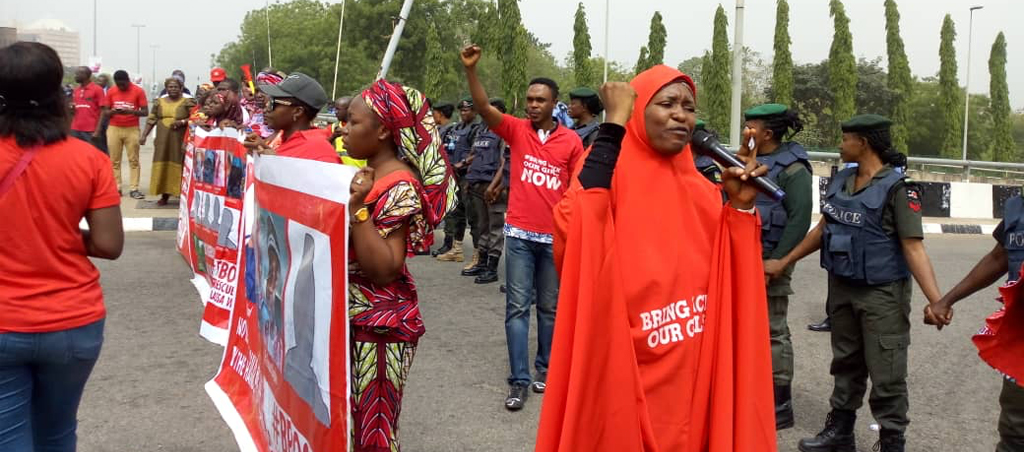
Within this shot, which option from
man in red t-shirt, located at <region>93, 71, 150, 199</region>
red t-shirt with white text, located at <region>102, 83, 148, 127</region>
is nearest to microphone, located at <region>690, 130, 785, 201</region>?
man in red t-shirt, located at <region>93, 71, 150, 199</region>

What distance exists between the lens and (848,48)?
156 ft

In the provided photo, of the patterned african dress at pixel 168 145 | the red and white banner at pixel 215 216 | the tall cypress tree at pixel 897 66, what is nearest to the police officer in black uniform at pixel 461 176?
the red and white banner at pixel 215 216

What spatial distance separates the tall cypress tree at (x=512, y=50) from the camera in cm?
5019

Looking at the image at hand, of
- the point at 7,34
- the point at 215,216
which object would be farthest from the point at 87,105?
the point at 7,34

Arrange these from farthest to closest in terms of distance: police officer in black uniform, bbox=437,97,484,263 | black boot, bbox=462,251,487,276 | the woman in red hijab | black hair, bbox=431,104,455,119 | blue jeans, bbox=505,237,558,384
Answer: black hair, bbox=431,104,455,119 → police officer in black uniform, bbox=437,97,484,263 → black boot, bbox=462,251,487,276 → blue jeans, bbox=505,237,558,384 → the woman in red hijab

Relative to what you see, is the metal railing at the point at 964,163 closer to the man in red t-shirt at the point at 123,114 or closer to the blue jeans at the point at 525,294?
the man in red t-shirt at the point at 123,114

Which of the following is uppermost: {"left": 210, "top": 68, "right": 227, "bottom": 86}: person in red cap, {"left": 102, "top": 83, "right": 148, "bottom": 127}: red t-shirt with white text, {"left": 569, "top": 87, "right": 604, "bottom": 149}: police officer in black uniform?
{"left": 210, "top": 68, "right": 227, "bottom": 86}: person in red cap

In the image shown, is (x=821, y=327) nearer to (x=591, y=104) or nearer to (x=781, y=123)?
(x=591, y=104)

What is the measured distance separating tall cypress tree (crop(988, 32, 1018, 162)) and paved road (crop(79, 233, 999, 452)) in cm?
4452

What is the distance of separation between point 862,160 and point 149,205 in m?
11.7

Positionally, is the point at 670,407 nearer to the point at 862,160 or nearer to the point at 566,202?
the point at 566,202

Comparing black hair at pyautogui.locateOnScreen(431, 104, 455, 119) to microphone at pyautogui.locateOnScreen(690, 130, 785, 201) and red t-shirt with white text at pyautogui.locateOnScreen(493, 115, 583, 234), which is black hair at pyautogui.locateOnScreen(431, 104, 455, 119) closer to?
red t-shirt with white text at pyautogui.locateOnScreen(493, 115, 583, 234)

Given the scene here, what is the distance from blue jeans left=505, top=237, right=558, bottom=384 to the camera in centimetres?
550

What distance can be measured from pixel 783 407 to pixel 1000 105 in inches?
2021
